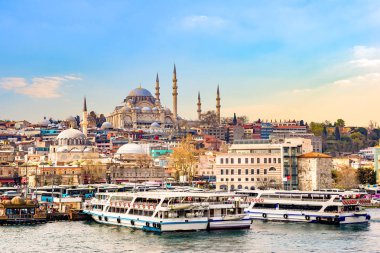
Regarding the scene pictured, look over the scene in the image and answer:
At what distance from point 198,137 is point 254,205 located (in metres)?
85.5

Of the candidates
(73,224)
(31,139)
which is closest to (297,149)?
(73,224)

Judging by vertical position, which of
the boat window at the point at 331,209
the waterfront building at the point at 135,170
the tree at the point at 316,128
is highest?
the tree at the point at 316,128

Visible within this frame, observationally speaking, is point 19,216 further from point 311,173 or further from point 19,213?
point 311,173

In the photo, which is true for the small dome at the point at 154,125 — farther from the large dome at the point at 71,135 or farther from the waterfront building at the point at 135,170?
the waterfront building at the point at 135,170

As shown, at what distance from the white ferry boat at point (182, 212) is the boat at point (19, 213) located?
206 inches

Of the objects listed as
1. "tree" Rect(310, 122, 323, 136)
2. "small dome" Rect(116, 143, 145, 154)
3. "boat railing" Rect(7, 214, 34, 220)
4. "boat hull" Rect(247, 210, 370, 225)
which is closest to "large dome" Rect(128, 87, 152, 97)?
"tree" Rect(310, 122, 323, 136)

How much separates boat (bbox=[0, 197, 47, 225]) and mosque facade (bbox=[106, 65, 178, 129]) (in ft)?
323

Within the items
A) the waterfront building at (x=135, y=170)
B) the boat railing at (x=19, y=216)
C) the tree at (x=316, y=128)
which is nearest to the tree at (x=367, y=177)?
the waterfront building at (x=135, y=170)

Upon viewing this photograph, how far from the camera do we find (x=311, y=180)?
216 ft

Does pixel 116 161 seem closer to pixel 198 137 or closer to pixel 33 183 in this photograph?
pixel 33 183

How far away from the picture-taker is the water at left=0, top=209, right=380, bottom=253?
33875mm

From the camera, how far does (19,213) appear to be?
1731 inches

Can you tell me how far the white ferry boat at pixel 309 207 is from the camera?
43250 mm

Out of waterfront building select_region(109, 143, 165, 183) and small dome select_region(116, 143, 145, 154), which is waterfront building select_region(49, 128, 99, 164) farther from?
waterfront building select_region(109, 143, 165, 183)
